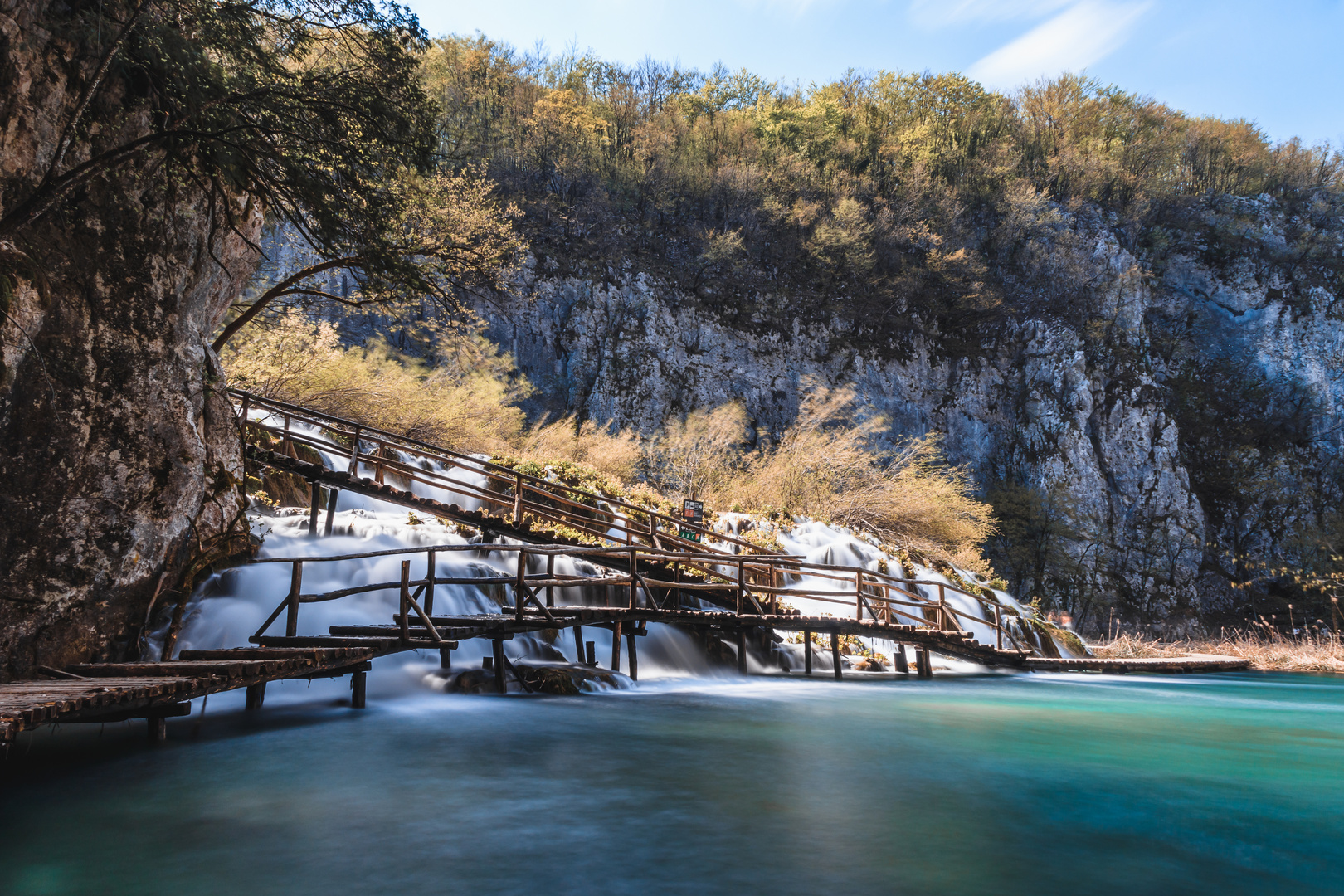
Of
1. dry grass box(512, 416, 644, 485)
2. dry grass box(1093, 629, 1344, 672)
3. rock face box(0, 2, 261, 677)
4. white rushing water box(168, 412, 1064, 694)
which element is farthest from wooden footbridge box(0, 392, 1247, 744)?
dry grass box(512, 416, 644, 485)

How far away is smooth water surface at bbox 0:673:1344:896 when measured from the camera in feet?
14.1

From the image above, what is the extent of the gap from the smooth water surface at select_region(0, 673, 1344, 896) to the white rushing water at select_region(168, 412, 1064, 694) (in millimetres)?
1068

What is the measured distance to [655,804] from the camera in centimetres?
576

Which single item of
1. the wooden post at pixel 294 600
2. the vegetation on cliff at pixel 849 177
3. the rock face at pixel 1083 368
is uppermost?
the vegetation on cliff at pixel 849 177

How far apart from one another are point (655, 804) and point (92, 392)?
6.83 metres

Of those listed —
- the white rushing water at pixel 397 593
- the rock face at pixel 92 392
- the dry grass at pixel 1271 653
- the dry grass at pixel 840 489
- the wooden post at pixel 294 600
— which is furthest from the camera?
the dry grass at pixel 840 489

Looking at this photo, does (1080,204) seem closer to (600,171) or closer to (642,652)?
(600,171)

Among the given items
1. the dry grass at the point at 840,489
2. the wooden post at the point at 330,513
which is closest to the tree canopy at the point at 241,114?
the wooden post at the point at 330,513

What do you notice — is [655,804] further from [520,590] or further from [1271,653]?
[1271,653]

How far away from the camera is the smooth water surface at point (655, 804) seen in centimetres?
431

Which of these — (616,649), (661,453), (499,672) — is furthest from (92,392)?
(661,453)

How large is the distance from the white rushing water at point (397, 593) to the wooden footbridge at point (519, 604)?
0.44 feet

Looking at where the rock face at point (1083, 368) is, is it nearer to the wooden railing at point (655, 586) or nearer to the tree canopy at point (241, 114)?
the wooden railing at point (655, 586)

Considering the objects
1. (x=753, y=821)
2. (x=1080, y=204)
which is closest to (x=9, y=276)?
(x=753, y=821)
